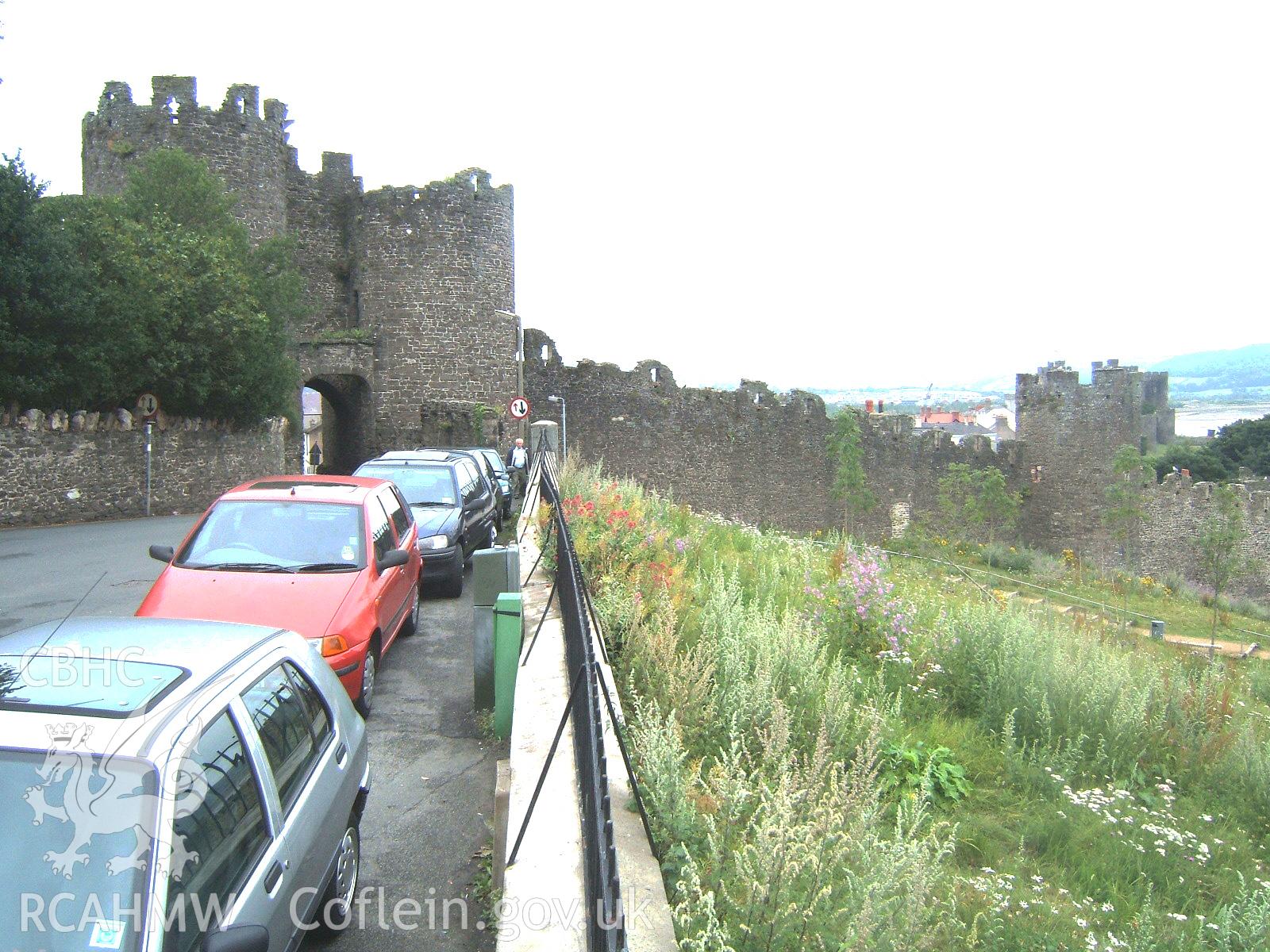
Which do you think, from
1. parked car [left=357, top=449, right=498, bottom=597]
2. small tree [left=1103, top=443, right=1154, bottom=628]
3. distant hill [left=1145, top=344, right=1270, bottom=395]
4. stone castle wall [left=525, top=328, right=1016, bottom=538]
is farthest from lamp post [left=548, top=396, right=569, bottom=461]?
distant hill [left=1145, top=344, right=1270, bottom=395]

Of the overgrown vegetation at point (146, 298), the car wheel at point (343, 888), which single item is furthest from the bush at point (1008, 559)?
the car wheel at point (343, 888)

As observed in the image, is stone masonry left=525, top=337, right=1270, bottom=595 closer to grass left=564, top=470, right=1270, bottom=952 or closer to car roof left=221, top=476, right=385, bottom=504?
car roof left=221, top=476, right=385, bottom=504

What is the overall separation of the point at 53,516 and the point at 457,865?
16.5 m

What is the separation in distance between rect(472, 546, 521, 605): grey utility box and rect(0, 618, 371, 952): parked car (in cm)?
314

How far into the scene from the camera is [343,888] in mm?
4219

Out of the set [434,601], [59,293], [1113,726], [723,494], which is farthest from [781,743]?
[723,494]

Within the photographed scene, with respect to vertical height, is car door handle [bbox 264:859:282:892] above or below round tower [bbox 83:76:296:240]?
below

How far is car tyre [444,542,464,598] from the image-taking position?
11336 mm

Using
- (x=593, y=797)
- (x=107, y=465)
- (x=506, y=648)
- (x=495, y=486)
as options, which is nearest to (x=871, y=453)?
(x=495, y=486)

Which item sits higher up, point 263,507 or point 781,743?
point 263,507

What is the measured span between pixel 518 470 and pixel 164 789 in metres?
19.2

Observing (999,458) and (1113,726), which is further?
(999,458)

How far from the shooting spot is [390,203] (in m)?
27.9

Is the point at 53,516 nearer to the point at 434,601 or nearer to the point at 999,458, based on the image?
the point at 434,601
